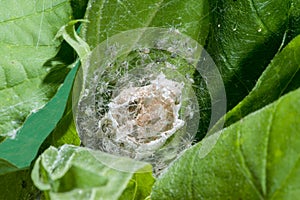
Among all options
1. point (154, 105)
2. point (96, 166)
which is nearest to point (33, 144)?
point (154, 105)

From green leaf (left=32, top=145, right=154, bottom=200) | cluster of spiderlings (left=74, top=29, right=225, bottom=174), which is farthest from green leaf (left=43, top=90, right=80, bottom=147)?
green leaf (left=32, top=145, right=154, bottom=200)

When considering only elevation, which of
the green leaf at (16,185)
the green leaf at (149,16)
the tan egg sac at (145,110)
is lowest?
the green leaf at (16,185)

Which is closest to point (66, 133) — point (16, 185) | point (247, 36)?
point (16, 185)

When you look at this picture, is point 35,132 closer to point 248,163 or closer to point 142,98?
point 142,98

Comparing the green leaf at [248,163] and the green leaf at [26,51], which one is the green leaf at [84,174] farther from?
the green leaf at [26,51]

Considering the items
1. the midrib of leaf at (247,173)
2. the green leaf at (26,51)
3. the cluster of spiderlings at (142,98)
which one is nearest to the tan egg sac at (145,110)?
the cluster of spiderlings at (142,98)

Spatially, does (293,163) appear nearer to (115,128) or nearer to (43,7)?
(115,128)
